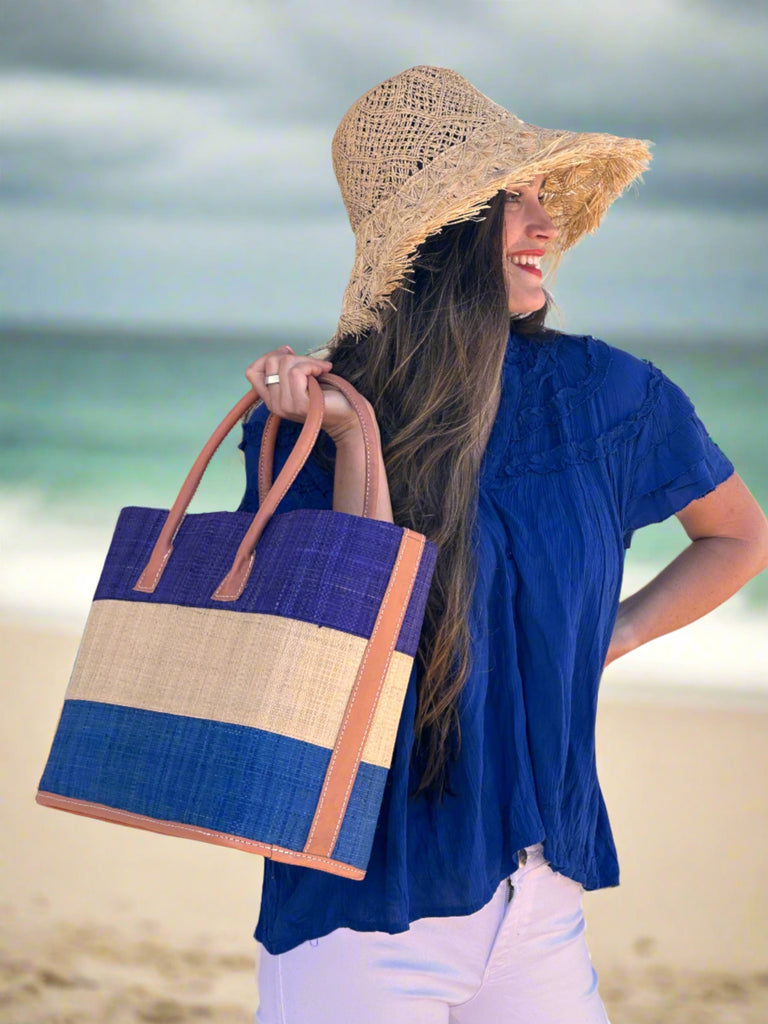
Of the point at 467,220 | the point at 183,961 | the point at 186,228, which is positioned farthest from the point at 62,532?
the point at 467,220

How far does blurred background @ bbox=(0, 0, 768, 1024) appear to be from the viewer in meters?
8.28

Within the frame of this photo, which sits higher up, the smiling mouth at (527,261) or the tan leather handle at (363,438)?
the smiling mouth at (527,261)

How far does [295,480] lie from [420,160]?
505 mm

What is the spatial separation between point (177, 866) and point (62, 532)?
16.2 feet

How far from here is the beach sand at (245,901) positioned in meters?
3.35

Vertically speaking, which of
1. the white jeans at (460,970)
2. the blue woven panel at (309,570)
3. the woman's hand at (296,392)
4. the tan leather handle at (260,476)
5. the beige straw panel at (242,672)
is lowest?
the white jeans at (460,970)

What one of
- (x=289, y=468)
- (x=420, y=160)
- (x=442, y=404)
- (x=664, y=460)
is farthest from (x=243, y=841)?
(x=420, y=160)

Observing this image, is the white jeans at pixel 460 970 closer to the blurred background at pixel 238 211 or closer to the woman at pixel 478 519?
the woman at pixel 478 519

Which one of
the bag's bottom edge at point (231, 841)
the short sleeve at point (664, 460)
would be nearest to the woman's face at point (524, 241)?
the short sleeve at point (664, 460)

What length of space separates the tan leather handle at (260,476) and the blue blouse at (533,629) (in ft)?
→ 0.50

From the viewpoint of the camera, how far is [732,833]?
14.6ft

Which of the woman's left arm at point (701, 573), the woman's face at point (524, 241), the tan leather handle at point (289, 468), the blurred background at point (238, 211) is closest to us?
the tan leather handle at point (289, 468)

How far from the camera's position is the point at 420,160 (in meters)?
1.74

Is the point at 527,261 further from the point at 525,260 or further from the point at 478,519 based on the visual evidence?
the point at 478,519
